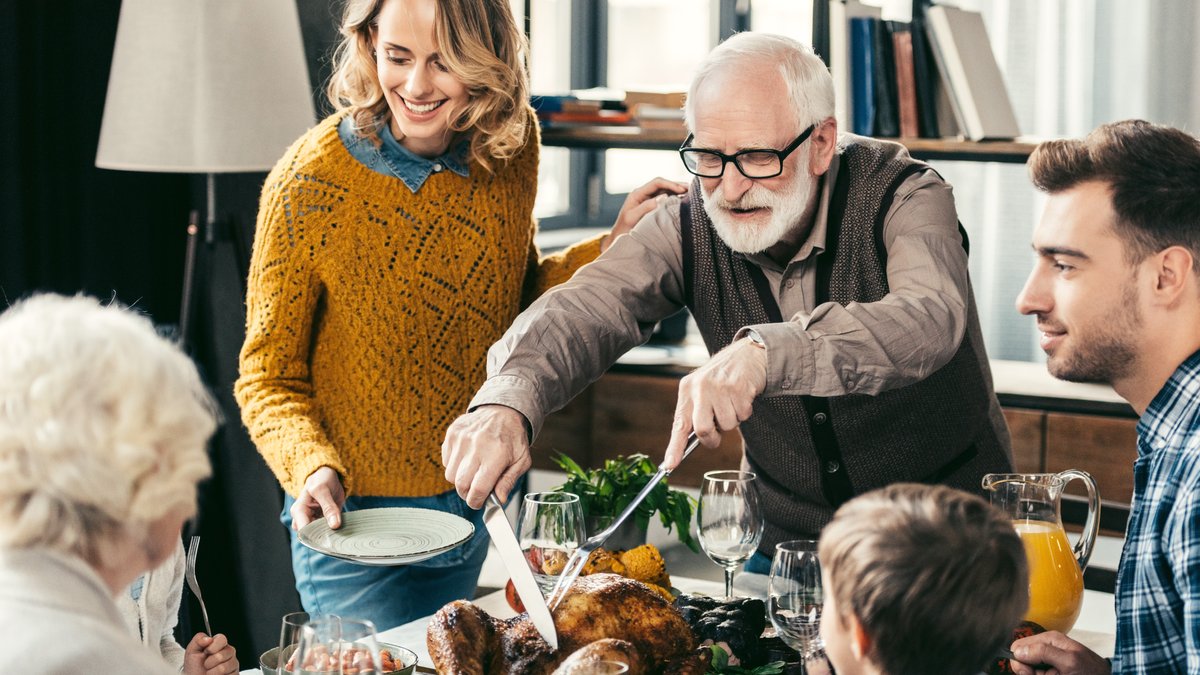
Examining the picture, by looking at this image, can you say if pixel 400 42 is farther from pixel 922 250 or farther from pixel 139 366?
pixel 139 366

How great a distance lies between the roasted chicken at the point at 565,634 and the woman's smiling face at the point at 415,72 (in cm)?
87

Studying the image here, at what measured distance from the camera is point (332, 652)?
1.24 metres

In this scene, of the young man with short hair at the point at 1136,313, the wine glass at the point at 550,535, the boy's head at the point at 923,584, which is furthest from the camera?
the wine glass at the point at 550,535

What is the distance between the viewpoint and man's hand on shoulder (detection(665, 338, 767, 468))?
1587 millimetres

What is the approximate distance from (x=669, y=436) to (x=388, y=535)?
1.86 metres

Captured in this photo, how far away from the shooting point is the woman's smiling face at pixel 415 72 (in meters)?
2.02

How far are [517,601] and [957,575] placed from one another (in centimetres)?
77

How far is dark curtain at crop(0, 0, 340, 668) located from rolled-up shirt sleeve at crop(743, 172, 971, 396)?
5.63 ft

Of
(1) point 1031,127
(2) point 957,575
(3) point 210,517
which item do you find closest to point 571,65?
(1) point 1031,127

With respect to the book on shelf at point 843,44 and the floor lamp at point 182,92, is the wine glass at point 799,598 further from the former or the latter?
the book on shelf at point 843,44

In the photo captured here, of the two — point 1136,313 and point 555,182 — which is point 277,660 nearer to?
point 1136,313

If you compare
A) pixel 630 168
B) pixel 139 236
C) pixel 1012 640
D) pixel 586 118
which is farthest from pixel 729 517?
pixel 630 168

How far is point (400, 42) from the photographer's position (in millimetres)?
2027

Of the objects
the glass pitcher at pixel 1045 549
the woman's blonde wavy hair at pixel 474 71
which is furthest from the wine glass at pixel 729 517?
the woman's blonde wavy hair at pixel 474 71
